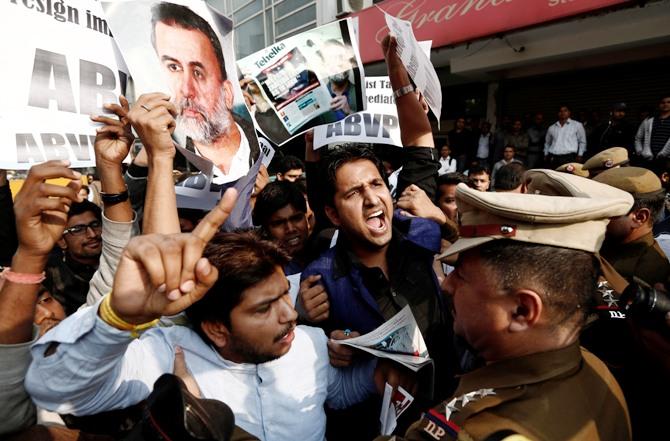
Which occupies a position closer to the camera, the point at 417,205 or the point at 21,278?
the point at 21,278

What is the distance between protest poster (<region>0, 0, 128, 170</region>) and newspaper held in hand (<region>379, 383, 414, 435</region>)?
4.50ft

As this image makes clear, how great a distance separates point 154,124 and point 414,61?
4.40 feet

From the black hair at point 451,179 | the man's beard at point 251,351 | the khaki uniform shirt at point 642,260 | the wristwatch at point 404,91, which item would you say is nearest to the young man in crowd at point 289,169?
the black hair at point 451,179

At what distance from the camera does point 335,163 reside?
75.3 inches

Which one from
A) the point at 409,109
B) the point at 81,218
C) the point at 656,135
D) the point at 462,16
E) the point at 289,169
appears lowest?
the point at 81,218

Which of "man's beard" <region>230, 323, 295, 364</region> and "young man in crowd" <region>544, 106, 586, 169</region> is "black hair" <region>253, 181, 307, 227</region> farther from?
"young man in crowd" <region>544, 106, 586, 169</region>

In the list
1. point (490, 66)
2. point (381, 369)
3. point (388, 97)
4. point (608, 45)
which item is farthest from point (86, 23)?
point (490, 66)

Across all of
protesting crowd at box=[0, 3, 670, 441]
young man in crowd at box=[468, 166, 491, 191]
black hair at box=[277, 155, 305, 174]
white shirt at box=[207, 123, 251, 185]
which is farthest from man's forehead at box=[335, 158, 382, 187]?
young man in crowd at box=[468, 166, 491, 191]

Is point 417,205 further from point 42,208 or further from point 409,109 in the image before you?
point 42,208

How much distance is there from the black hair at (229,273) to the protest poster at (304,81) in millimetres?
913

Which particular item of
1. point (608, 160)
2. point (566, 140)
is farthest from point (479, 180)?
point (566, 140)

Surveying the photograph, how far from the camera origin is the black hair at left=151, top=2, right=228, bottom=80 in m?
1.65

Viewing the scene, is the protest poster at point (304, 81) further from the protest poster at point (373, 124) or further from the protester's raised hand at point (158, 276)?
the protester's raised hand at point (158, 276)

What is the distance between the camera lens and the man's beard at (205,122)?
1.72 m
